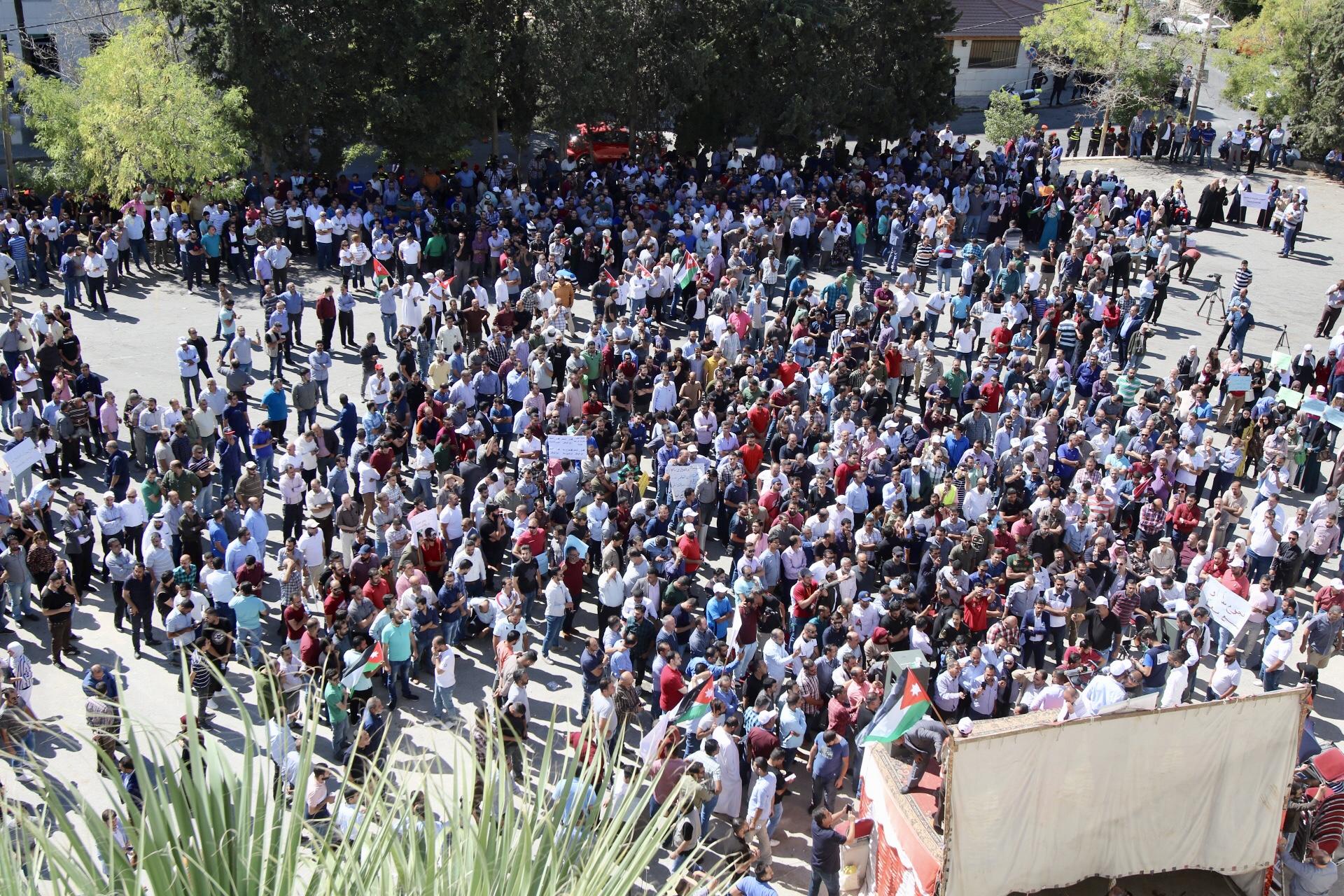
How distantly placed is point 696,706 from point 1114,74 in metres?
29.6

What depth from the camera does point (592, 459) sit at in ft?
51.0

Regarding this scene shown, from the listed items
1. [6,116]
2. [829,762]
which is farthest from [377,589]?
[6,116]

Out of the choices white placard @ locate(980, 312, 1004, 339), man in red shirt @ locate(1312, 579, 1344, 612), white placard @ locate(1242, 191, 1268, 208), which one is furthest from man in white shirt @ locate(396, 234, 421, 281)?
white placard @ locate(1242, 191, 1268, 208)

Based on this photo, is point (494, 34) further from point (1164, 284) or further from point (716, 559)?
point (716, 559)

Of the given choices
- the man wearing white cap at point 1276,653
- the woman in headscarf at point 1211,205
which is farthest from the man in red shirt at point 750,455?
the woman in headscarf at point 1211,205

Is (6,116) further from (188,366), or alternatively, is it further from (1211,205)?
(1211,205)

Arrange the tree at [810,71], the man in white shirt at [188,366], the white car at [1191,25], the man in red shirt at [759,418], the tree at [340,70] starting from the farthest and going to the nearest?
the white car at [1191,25]
the tree at [810,71]
the tree at [340,70]
the man in white shirt at [188,366]
the man in red shirt at [759,418]

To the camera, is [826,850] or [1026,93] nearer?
[826,850]

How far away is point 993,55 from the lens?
45125 millimetres

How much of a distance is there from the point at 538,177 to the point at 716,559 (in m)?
15.0

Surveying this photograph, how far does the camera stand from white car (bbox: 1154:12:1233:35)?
120 feet

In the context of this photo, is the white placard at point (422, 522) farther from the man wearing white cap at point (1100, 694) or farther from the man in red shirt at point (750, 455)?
the man wearing white cap at point (1100, 694)

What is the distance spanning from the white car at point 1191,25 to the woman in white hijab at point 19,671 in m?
33.5

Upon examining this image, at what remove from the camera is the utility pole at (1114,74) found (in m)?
34.6
